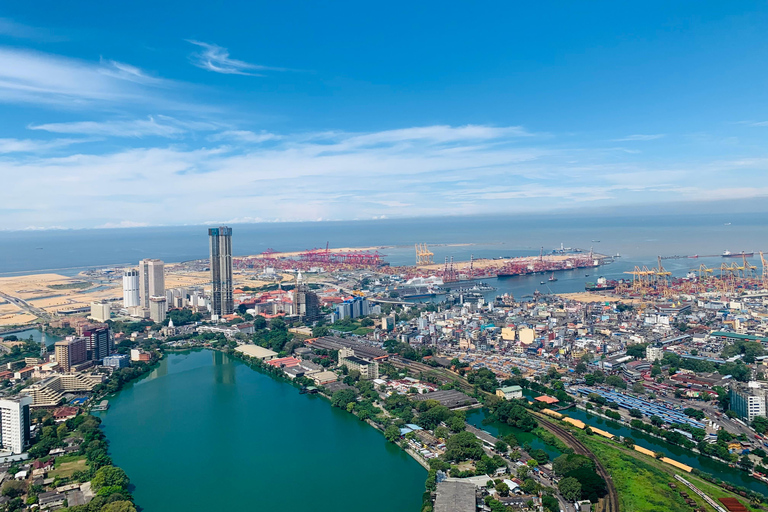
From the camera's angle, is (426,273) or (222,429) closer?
Result: (222,429)

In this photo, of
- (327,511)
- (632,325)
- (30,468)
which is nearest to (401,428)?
(327,511)

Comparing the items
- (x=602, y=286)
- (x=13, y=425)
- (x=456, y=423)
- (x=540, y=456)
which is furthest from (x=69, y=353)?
(x=602, y=286)

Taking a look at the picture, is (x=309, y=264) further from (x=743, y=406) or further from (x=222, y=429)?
(x=743, y=406)

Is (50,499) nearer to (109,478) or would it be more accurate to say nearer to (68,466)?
(109,478)

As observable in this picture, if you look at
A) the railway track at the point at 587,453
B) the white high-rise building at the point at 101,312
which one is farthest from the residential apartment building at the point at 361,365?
the white high-rise building at the point at 101,312

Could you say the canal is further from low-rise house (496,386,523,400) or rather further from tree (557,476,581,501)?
tree (557,476,581,501)

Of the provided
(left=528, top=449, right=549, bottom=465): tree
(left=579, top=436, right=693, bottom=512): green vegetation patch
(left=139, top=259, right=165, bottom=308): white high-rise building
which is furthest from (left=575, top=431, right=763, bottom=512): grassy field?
(left=139, top=259, right=165, bottom=308): white high-rise building
